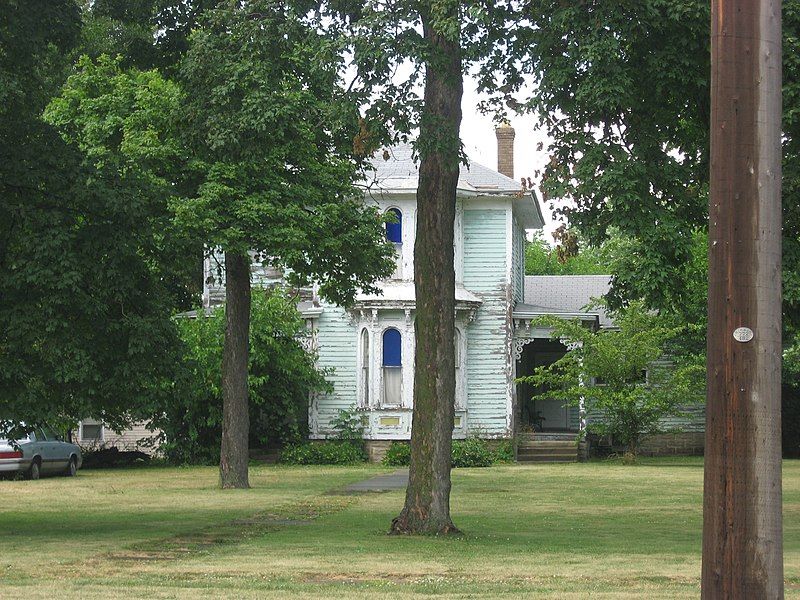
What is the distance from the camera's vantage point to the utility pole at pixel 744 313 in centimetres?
695

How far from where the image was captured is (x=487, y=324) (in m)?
37.6

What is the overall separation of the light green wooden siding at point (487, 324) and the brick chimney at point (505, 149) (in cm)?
717

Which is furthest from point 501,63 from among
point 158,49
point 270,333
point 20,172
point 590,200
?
point 270,333

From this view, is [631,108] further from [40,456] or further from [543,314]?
[543,314]

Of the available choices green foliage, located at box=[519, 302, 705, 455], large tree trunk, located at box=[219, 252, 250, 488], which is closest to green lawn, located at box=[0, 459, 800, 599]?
large tree trunk, located at box=[219, 252, 250, 488]

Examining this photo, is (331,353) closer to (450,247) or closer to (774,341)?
(450,247)

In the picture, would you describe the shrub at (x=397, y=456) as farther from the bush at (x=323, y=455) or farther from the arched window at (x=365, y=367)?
the arched window at (x=365, y=367)

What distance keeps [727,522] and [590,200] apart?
29.1 ft

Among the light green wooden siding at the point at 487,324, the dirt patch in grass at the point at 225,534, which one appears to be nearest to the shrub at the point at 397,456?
the light green wooden siding at the point at 487,324

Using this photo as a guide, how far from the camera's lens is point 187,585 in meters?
11.4

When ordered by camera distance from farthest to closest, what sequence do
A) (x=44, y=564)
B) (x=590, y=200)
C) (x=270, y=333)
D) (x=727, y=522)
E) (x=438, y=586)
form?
(x=270, y=333) < (x=590, y=200) < (x=44, y=564) < (x=438, y=586) < (x=727, y=522)

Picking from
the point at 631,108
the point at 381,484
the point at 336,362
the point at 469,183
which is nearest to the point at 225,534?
the point at 631,108

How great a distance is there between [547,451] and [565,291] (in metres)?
11.2

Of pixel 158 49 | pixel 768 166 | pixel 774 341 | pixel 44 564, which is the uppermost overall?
pixel 158 49
